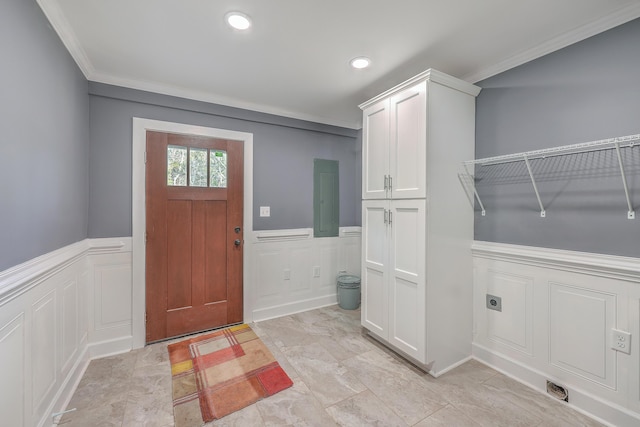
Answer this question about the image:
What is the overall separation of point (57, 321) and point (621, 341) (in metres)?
3.46

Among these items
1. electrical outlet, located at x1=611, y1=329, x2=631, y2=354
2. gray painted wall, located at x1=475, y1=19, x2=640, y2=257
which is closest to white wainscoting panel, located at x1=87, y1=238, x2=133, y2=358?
gray painted wall, located at x1=475, y1=19, x2=640, y2=257

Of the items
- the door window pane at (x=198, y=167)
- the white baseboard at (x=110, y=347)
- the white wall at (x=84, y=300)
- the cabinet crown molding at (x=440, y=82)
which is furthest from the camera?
the door window pane at (x=198, y=167)

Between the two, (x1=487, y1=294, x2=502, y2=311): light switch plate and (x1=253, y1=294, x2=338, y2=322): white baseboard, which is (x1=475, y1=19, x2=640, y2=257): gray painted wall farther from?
(x1=253, y1=294, x2=338, y2=322): white baseboard

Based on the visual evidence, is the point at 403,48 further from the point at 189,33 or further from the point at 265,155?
the point at 265,155

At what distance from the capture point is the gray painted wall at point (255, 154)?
2.29 metres

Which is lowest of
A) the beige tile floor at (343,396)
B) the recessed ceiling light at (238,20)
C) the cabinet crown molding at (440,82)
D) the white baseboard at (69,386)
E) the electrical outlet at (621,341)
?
the beige tile floor at (343,396)

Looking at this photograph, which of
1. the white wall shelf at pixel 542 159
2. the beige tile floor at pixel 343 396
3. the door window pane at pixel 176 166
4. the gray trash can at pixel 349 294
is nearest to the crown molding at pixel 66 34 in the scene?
the door window pane at pixel 176 166

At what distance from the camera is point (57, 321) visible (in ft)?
5.39

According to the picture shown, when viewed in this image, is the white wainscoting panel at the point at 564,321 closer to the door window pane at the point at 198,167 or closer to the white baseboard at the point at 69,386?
the door window pane at the point at 198,167

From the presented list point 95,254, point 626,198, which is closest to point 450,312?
point 626,198

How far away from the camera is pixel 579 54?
1.70m

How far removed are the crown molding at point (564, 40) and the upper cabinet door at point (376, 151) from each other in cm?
84

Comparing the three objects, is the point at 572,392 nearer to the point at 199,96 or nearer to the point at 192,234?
the point at 192,234

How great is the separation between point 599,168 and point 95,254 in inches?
151
